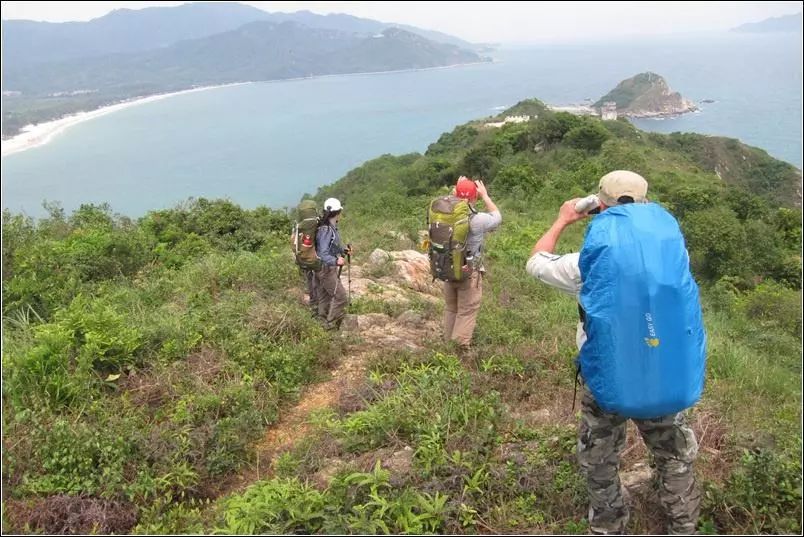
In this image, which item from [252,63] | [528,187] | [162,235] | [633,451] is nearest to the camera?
[633,451]

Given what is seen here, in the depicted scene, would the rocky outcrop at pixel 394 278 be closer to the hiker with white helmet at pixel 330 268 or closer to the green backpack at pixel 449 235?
the hiker with white helmet at pixel 330 268

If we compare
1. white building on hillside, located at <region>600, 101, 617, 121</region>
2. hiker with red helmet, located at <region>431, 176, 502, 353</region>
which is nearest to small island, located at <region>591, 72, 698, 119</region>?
white building on hillside, located at <region>600, 101, 617, 121</region>

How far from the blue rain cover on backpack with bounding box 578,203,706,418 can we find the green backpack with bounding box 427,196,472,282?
2424mm

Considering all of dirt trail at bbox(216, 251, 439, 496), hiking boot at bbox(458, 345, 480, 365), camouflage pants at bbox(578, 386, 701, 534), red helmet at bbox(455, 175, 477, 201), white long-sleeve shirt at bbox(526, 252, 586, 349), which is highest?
red helmet at bbox(455, 175, 477, 201)

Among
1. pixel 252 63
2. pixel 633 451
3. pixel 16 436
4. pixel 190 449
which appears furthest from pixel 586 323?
pixel 252 63

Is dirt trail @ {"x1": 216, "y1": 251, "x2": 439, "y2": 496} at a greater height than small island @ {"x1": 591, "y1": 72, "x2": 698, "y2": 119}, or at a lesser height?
lesser

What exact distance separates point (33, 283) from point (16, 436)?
390cm

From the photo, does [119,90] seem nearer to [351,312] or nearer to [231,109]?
[231,109]

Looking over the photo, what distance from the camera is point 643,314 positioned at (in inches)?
83.2

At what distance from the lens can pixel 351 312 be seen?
6.40 metres

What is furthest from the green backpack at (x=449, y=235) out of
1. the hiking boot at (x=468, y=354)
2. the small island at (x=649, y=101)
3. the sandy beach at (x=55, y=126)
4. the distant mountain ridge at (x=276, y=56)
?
the distant mountain ridge at (x=276, y=56)

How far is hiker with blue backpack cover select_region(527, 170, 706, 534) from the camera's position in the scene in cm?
212

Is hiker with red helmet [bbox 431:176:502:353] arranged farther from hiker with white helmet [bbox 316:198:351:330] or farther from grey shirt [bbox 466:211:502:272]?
hiker with white helmet [bbox 316:198:351:330]

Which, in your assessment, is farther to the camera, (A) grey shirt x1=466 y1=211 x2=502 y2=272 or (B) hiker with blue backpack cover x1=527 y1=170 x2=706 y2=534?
(A) grey shirt x1=466 y1=211 x2=502 y2=272
